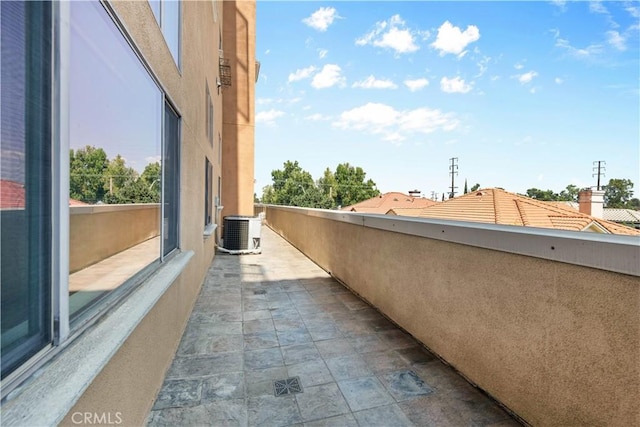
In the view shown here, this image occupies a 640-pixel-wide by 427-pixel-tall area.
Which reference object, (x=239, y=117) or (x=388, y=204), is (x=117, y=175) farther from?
(x=388, y=204)

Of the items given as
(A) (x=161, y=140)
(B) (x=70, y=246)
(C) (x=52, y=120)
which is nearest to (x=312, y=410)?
(B) (x=70, y=246)

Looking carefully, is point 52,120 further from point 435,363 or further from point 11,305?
point 435,363

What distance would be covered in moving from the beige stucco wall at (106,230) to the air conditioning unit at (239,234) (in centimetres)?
551

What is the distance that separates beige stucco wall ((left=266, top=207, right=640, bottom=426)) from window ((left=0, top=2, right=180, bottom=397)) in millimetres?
2325

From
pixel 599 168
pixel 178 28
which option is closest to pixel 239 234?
pixel 178 28

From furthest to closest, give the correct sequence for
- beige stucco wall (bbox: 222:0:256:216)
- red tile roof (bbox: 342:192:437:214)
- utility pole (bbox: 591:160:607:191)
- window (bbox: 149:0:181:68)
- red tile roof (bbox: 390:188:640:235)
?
utility pole (bbox: 591:160:607:191), red tile roof (bbox: 342:192:437:214), beige stucco wall (bbox: 222:0:256:216), red tile roof (bbox: 390:188:640:235), window (bbox: 149:0:181:68)

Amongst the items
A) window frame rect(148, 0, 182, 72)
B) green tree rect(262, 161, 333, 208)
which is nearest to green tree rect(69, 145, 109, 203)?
window frame rect(148, 0, 182, 72)

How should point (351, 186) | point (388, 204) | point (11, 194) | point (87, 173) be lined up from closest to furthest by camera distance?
point (11, 194)
point (87, 173)
point (388, 204)
point (351, 186)

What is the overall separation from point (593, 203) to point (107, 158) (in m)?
12.8

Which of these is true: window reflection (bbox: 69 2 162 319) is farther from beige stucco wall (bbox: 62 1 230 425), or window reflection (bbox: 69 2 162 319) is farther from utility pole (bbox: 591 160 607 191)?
utility pole (bbox: 591 160 607 191)

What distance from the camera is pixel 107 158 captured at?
5.03ft

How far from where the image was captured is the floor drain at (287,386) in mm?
2238

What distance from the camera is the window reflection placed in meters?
1.16

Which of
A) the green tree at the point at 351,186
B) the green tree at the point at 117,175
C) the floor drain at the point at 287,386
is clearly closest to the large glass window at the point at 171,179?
the green tree at the point at 117,175
